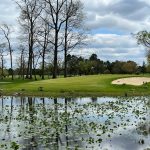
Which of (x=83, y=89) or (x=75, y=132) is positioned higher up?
(x=83, y=89)

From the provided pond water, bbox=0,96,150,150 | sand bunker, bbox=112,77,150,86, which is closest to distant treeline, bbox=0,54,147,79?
sand bunker, bbox=112,77,150,86

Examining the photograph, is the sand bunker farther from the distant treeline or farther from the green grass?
the distant treeline

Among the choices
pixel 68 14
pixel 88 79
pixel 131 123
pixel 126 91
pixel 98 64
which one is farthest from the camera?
pixel 98 64

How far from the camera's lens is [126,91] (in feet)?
157

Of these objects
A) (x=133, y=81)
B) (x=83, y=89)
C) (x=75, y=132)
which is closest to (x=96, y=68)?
(x=133, y=81)

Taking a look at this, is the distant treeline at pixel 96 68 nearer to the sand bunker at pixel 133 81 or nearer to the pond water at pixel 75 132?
the sand bunker at pixel 133 81

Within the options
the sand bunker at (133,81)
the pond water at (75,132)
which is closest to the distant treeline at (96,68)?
the sand bunker at (133,81)

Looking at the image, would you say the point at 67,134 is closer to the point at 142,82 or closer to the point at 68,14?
the point at 142,82

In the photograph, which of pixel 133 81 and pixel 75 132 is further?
pixel 133 81

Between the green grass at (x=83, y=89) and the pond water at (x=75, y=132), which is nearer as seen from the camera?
the pond water at (x=75, y=132)

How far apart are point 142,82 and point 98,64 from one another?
8909cm

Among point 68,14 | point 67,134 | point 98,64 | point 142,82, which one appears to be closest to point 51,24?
point 68,14

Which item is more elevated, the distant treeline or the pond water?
the distant treeline

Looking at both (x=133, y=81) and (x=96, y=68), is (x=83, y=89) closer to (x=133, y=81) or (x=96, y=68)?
(x=133, y=81)
